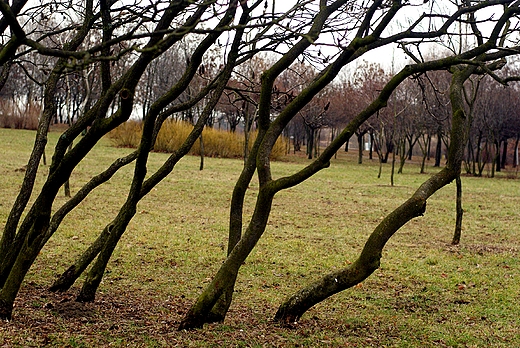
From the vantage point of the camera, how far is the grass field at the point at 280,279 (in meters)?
4.38

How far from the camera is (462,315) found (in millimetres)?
5688

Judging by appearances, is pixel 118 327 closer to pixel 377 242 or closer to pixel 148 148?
pixel 148 148

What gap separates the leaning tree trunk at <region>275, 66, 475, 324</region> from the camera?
4348 millimetres

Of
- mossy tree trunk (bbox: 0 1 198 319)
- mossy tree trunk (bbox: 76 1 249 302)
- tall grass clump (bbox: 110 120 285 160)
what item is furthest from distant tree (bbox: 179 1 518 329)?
tall grass clump (bbox: 110 120 285 160)

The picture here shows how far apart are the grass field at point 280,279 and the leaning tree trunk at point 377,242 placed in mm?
215

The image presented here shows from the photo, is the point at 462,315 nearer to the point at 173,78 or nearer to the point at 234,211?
the point at 234,211

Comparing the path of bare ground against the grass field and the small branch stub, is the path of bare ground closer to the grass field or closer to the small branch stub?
the grass field

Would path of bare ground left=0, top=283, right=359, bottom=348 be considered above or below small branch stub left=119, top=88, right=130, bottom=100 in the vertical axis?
below

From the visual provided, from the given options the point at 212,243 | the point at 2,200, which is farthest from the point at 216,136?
the point at 212,243

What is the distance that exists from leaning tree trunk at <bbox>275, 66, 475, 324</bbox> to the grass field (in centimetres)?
22

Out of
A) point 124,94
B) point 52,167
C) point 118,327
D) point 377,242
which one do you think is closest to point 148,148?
point 52,167

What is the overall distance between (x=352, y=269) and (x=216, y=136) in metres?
27.1

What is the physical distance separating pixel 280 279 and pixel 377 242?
273 centimetres

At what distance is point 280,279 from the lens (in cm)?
690
